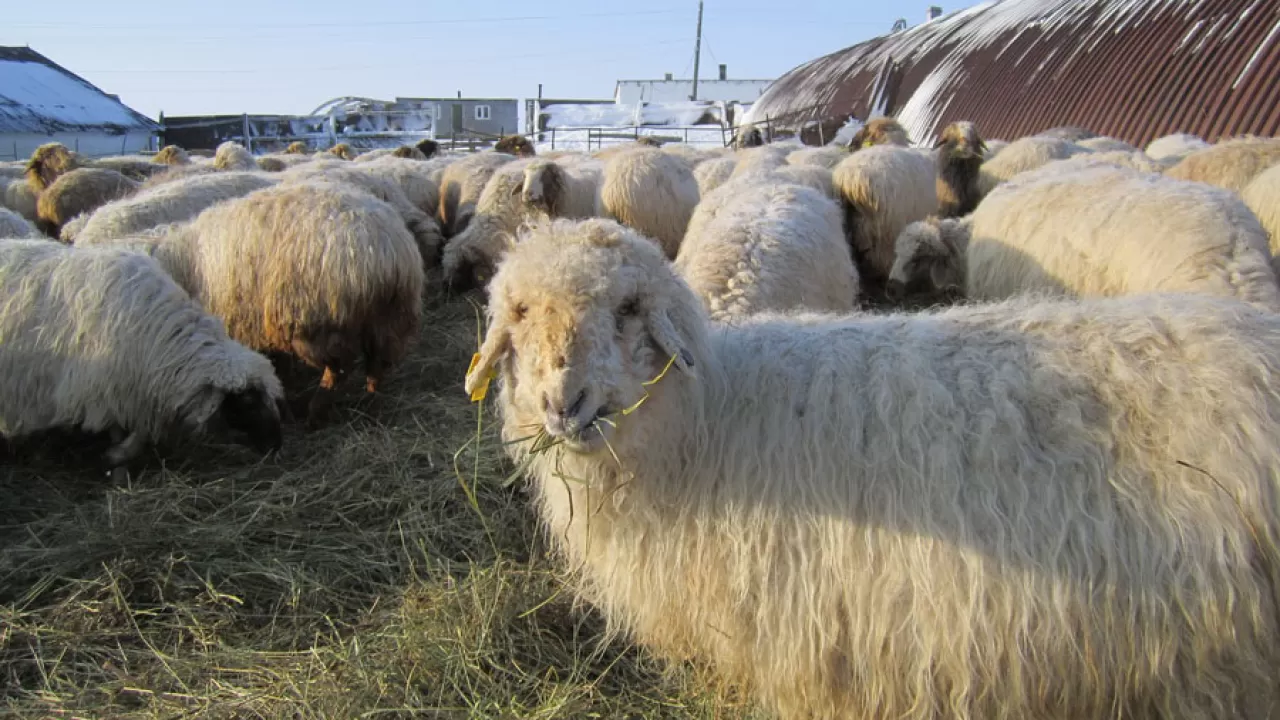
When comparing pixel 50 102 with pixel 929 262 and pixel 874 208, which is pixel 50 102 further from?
pixel 929 262

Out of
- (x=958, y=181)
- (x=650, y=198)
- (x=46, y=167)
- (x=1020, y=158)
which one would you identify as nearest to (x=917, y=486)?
(x=650, y=198)

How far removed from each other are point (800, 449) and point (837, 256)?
2.97 meters

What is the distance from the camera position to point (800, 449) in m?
2.47

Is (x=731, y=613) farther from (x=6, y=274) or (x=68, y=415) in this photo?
(x=6, y=274)

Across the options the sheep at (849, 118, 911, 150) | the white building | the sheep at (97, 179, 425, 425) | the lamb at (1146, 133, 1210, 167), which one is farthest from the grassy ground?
the white building

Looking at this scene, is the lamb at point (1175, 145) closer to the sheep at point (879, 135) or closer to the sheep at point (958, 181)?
the sheep at point (958, 181)

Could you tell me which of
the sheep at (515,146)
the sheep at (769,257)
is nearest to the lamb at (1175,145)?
the sheep at (769,257)

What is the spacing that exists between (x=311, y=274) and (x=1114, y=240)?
4.75 meters

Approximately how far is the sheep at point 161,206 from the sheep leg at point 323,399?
2.23 metres

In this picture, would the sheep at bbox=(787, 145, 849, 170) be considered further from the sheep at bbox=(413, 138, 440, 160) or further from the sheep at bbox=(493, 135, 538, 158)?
the sheep at bbox=(413, 138, 440, 160)

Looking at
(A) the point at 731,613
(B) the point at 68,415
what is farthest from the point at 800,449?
(B) the point at 68,415

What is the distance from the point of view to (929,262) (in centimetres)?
582

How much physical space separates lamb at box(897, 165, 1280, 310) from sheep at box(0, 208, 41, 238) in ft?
25.3

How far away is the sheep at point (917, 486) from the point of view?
2.13 metres
